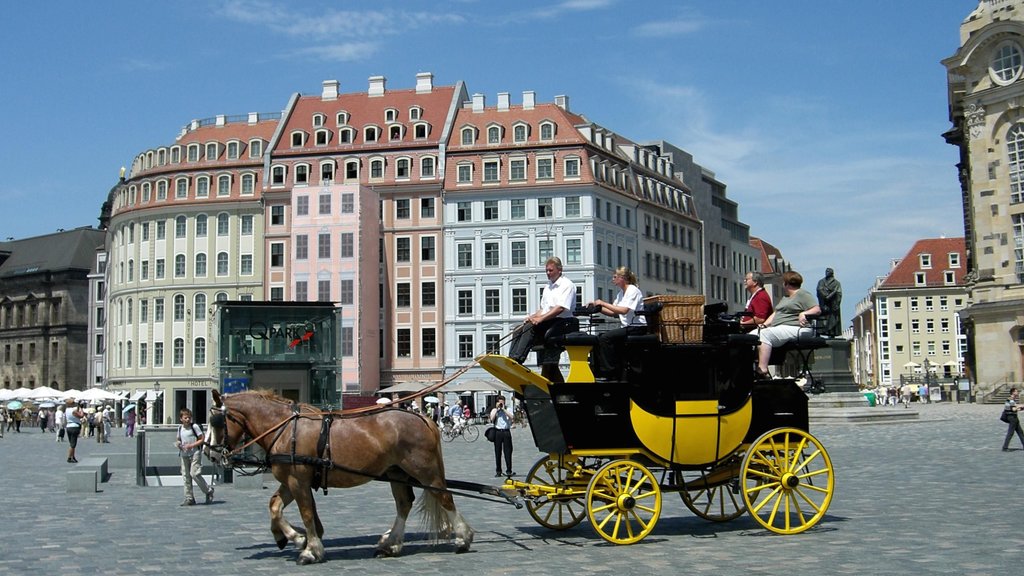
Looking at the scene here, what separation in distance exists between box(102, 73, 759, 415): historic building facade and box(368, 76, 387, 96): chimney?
103 millimetres

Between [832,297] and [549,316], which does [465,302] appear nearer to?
[832,297]

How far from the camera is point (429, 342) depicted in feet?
244

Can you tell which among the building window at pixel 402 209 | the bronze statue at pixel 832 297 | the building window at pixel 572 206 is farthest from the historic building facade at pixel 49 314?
the bronze statue at pixel 832 297

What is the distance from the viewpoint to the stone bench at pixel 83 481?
20.8 meters

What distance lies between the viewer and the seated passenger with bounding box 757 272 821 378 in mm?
13008

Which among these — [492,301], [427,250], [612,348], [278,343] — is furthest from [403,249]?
[612,348]

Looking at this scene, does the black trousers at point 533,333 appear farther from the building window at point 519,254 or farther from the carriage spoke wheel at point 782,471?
the building window at point 519,254

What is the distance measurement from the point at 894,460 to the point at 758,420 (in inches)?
474

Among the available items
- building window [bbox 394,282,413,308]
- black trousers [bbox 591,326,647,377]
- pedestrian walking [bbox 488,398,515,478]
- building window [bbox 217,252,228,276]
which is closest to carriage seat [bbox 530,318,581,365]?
black trousers [bbox 591,326,647,377]

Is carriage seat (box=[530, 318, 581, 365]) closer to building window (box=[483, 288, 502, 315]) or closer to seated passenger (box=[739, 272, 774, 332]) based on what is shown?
seated passenger (box=[739, 272, 774, 332])

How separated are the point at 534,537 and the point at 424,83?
70980 millimetres

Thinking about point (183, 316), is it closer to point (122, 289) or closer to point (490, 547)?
point (122, 289)

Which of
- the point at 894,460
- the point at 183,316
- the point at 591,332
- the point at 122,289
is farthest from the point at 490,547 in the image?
the point at 122,289

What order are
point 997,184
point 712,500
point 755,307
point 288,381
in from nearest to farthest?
point 755,307
point 712,500
point 288,381
point 997,184
